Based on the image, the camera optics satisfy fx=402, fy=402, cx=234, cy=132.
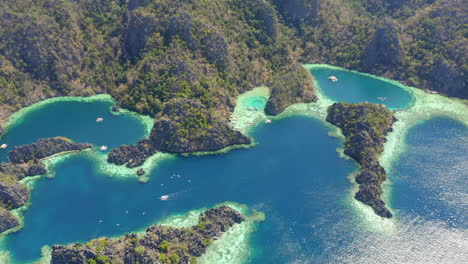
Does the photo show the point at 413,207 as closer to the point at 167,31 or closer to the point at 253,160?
the point at 253,160

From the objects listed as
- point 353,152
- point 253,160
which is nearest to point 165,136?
point 253,160

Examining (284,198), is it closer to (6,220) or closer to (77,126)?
(6,220)

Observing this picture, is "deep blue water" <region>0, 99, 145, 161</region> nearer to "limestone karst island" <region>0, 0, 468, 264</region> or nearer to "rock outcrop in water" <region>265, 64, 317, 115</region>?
"limestone karst island" <region>0, 0, 468, 264</region>

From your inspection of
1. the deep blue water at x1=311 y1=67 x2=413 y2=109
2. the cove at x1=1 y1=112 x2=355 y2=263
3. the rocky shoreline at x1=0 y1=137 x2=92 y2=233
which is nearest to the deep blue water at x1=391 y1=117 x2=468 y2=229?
the cove at x1=1 y1=112 x2=355 y2=263

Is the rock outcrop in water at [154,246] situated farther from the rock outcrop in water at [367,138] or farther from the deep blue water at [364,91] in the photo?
the deep blue water at [364,91]

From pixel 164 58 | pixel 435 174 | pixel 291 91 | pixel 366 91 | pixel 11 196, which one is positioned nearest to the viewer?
pixel 11 196

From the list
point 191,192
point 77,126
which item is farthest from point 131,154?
point 77,126
